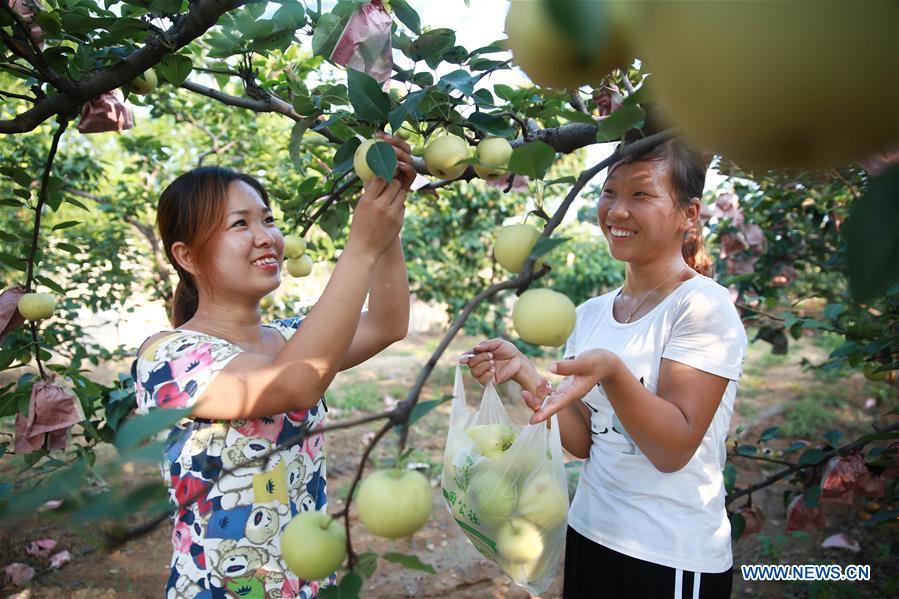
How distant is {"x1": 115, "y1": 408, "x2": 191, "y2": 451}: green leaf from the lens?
0.48 m

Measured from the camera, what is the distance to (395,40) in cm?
119

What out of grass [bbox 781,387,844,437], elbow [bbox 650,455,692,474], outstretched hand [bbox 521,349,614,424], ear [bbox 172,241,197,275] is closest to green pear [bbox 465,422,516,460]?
elbow [bbox 650,455,692,474]

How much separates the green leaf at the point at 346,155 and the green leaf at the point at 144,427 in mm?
594

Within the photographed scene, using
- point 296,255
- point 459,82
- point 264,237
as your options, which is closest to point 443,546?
point 296,255

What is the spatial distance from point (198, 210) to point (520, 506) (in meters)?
1.00

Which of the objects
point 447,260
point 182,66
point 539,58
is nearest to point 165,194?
point 182,66

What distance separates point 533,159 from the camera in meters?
0.65

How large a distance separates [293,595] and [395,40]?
119cm

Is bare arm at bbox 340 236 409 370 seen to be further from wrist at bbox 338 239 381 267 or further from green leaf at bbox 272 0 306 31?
green leaf at bbox 272 0 306 31

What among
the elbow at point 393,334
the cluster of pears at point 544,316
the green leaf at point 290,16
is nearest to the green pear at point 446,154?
the cluster of pears at point 544,316

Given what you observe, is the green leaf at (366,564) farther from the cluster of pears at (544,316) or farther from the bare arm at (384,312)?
the bare arm at (384,312)

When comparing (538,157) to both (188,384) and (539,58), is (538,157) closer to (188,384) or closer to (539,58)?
(539,58)

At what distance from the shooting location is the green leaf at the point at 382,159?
84 cm

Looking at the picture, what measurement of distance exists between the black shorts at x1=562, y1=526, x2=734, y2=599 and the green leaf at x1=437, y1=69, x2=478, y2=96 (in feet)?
3.47
